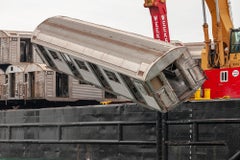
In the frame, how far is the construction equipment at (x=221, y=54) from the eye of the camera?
16109 millimetres

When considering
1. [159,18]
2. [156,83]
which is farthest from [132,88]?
[159,18]

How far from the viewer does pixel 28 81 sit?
31.2 metres

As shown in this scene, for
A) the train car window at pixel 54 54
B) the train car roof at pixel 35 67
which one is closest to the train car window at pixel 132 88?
the train car window at pixel 54 54

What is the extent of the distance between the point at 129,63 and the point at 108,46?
1.32m

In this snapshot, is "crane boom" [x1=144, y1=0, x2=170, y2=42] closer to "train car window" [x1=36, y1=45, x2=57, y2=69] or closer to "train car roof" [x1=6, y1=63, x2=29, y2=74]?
"train car window" [x1=36, y1=45, x2=57, y2=69]

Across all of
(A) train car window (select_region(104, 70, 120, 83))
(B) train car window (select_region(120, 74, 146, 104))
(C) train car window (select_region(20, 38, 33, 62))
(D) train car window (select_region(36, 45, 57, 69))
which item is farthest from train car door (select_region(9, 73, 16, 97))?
(B) train car window (select_region(120, 74, 146, 104))

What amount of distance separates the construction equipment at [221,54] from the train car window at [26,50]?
58.2 ft

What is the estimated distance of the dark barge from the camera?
1316 centimetres

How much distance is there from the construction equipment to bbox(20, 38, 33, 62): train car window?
17751 millimetres

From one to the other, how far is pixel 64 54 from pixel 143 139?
3.62m

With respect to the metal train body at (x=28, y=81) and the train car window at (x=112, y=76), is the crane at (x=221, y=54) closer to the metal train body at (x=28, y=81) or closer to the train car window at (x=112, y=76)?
the train car window at (x=112, y=76)

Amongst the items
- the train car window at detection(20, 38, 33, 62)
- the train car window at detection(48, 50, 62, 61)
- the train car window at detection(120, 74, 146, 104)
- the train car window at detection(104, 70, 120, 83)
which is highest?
the train car window at detection(20, 38, 33, 62)

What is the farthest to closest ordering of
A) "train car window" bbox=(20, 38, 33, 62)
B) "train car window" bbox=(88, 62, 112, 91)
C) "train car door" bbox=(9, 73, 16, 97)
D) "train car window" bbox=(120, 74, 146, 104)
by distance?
"train car window" bbox=(20, 38, 33, 62)
"train car door" bbox=(9, 73, 16, 97)
"train car window" bbox=(88, 62, 112, 91)
"train car window" bbox=(120, 74, 146, 104)

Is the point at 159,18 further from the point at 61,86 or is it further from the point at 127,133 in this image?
the point at 61,86
